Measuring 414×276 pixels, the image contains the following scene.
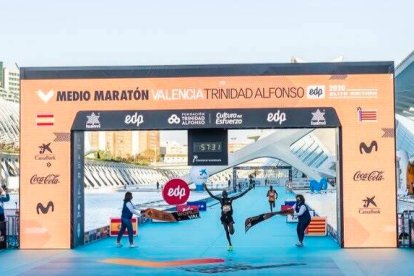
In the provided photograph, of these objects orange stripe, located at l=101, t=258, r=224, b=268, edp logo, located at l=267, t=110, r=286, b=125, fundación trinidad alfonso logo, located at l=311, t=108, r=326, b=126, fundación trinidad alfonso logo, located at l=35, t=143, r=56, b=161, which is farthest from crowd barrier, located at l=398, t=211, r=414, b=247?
fundación trinidad alfonso logo, located at l=35, t=143, r=56, b=161

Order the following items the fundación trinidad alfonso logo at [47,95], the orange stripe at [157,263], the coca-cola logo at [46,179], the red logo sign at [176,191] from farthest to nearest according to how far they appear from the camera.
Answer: the fundación trinidad alfonso logo at [47,95] → the coca-cola logo at [46,179] → the red logo sign at [176,191] → the orange stripe at [157,263]

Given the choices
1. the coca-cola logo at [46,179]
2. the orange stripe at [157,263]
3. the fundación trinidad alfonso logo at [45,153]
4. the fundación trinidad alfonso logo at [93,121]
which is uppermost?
the fundación trinidad alfonso logo at [93,121]

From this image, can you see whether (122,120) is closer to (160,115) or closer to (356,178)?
(160,115)

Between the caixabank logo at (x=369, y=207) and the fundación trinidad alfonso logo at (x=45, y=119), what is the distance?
29.2 feet

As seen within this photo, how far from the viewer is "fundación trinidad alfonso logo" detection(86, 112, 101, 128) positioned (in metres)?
20.4

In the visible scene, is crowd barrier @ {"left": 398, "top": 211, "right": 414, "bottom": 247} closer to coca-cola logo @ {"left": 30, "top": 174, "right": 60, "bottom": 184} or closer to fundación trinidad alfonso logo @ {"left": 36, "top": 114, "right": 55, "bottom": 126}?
coca-cola logo @ {"left": 30, "top": 174, "right": 60, "bottom": 184}

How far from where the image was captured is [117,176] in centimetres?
13888

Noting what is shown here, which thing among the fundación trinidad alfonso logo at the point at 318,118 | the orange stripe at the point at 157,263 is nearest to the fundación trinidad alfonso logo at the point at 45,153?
the orange stripe at the point at 157,263

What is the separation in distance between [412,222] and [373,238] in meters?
1.13

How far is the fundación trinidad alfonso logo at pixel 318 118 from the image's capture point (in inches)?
788

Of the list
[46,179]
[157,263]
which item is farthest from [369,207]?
[46,179]

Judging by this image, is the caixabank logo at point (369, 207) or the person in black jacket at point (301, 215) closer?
the caixabank logo at point (369, 207)

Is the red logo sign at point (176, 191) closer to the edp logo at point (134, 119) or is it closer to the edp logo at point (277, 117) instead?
the edp logo at point (134, 119)

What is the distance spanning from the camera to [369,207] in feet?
64.9
